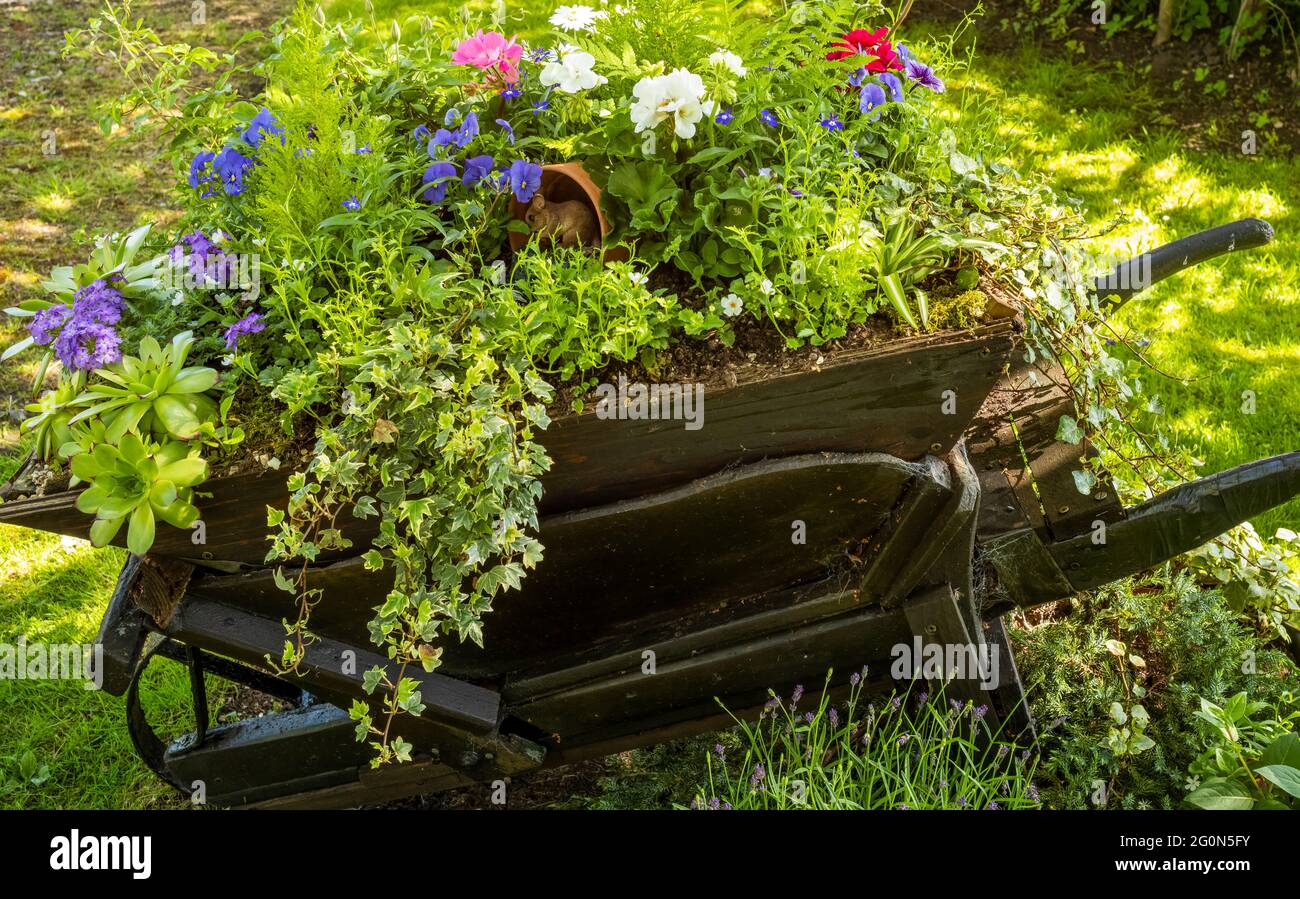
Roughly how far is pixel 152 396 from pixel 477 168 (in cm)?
69

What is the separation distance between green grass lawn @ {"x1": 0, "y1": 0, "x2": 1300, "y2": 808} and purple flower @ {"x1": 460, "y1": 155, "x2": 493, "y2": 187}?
1013mm

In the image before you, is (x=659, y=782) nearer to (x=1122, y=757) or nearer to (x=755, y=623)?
(x=755, y=623)

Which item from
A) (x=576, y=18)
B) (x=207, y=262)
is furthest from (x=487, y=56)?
(x=207, y=262)

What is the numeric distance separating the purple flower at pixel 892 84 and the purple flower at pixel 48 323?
5.11ft

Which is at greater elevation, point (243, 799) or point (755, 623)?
point (755, 623)

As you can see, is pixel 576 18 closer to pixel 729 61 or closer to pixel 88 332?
pixel 729 61

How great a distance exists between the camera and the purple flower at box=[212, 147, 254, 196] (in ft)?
6.78

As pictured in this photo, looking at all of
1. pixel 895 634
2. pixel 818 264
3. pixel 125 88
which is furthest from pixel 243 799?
pixel 125 88

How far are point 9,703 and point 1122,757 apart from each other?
300cm

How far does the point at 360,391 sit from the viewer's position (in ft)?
5.73

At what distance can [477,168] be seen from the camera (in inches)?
79.8

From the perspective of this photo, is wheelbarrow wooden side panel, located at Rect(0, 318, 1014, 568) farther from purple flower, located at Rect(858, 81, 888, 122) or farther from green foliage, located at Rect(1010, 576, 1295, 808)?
green foliage, located at Rect(1010, 576, 1295, 808)

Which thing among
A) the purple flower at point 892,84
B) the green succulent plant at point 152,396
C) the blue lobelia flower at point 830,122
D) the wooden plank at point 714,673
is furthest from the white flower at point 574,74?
the wooden plank at point 714,673
